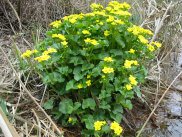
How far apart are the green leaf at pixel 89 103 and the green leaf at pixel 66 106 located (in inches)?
3.5

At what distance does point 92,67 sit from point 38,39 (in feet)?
2.99

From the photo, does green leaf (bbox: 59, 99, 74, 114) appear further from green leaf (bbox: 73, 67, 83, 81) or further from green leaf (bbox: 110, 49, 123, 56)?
green leaf (bbox: 110, 49, 123, 56)

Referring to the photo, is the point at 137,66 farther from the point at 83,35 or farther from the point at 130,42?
the point at 83,35

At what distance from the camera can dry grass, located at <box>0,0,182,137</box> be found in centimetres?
256

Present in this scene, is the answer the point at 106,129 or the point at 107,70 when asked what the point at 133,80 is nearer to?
the point at 107,70

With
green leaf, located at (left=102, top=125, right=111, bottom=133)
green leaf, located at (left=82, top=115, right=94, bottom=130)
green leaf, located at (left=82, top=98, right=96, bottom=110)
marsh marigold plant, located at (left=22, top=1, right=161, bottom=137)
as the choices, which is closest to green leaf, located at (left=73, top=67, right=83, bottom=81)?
marsh marigold plant, located at (left=22, top=1, right=161, bottom=137)

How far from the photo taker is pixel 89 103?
93.5 inches

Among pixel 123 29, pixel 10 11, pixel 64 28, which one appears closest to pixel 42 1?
pixel 10 11

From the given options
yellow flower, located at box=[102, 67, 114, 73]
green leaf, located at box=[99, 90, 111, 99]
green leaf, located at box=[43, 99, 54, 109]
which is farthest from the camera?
green leaf, located at box=[43, 99, 54, 109]

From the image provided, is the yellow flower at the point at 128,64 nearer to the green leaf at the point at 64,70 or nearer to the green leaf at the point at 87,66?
the green leaf at the point at 87,66

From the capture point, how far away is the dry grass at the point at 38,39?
8.41 feet

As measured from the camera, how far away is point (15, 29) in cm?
354

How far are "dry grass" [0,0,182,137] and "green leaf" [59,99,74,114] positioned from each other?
0.13 meters

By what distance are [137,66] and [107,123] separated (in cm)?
47
